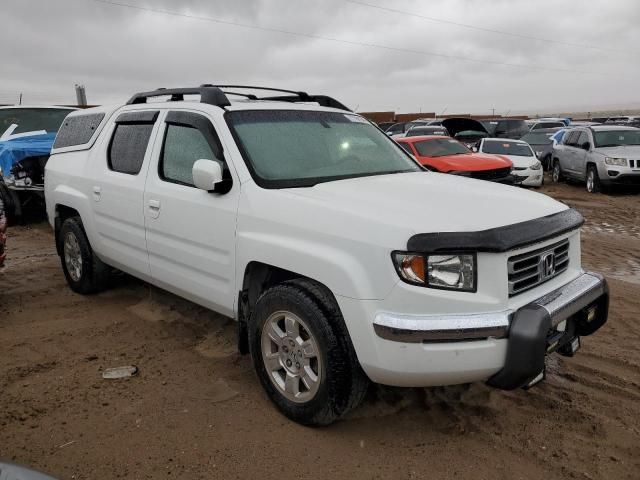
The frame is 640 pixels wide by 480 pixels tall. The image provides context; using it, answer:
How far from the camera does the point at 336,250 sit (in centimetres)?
274

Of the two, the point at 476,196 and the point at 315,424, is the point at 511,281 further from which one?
the point at 315,424

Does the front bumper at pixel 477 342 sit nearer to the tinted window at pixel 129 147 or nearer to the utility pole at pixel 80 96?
the tinted window at pixel 129 147

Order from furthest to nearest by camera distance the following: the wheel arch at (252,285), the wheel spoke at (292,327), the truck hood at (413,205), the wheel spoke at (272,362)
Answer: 1. the wheel arch at (252,285)
2. the wheel spoke at (272,362)
3. the wheel spoke at (292,327)
4. the truck hood at (413,205)

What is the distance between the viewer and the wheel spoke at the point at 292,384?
10.0 ft

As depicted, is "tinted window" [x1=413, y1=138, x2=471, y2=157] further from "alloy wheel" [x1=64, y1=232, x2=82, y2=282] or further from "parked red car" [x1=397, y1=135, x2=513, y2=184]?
"alloy wheel" [x1=64, y1=232, x2=82, y2=282]

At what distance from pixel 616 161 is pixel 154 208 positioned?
11.6 metres

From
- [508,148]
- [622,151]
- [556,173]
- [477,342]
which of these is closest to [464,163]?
[508,148]

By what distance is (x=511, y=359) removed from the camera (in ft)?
8.27

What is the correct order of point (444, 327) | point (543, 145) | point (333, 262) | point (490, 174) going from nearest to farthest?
point (444, 327)
point (333, 262)
point (490, 174)
point (543, 145)

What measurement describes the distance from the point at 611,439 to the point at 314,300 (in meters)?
1.75

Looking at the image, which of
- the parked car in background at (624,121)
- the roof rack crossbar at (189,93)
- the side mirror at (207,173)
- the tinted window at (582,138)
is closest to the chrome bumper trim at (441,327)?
the side mirror at (207,173)

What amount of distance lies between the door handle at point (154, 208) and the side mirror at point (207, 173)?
75 cm

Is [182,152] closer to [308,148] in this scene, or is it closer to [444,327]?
[308,148]

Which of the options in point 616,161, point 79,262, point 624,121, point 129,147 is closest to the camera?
point 129,147
